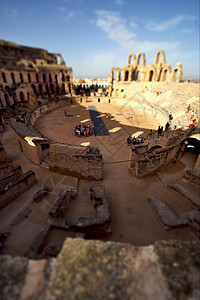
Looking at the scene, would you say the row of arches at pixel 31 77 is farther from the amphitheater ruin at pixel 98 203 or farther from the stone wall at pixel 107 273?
the stone wall at pixel 107 273

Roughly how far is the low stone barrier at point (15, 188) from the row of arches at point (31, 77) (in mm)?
27202

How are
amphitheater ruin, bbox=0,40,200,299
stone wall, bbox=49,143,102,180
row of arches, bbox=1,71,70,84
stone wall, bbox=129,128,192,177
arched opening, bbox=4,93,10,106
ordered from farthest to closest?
row of arches, bbox=1,71,70,84
arched opening, bbox=4,93,10,106
stone wall, bbox=129,128,192,177
stone wall, bbox=49,143,102,180
amphitheater ruin, bbox=0,40,200,299

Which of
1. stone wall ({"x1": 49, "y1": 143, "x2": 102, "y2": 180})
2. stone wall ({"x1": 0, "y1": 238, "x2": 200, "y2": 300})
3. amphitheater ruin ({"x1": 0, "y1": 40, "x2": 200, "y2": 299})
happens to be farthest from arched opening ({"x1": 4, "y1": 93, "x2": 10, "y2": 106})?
stone wall ({"x1": 0, "y1": 238, "x2": 200, "y2": 300})

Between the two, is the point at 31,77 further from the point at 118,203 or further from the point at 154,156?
the point at 118,203

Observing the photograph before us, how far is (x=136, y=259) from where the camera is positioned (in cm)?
352

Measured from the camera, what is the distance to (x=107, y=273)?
3.24m

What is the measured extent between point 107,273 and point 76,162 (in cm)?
612

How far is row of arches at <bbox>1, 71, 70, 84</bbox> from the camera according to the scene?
27.3 meters

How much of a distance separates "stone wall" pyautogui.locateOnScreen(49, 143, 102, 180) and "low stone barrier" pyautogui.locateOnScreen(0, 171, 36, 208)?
1727mm

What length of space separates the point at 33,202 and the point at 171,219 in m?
6.32

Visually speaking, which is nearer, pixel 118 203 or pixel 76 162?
pixel 118 203

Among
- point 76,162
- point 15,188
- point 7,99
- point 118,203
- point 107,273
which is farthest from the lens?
point 7,99

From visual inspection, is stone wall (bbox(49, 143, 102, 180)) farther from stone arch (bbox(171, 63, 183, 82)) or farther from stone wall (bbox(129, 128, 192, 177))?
stone arch (bbox(171, 63, 183, 82))

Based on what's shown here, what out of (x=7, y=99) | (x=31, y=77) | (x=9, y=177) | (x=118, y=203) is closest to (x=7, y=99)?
(x=7, y=99)
